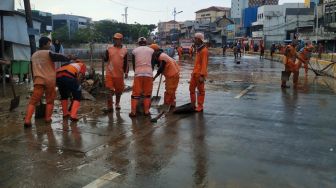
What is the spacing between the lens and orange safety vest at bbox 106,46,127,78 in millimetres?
8867

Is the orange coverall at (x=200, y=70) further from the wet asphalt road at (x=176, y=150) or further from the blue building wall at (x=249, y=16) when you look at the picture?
the blue building wall at (x=249, y=16)

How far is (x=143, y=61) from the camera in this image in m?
8.59

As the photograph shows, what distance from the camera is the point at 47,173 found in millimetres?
4902

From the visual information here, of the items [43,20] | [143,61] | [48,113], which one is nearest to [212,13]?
[43,20]

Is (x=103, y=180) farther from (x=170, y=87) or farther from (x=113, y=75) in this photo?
(x=170, y=87)

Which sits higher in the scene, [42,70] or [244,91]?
[42,70]

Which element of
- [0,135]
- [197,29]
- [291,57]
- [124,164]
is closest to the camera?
[124,164]

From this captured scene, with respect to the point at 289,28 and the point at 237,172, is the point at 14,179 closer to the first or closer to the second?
the point at 237,172

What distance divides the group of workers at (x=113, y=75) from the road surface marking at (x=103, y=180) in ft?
10.2

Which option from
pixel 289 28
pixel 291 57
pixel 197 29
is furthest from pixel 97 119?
pixel 197 29

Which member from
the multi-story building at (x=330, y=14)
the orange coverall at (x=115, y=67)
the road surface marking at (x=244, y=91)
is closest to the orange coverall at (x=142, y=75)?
the orange coverall at (x=115, y=67)

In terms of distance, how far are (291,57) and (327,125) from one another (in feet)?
22.7

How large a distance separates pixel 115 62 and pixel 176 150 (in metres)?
3.48

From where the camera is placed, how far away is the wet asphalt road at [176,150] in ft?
15.5
